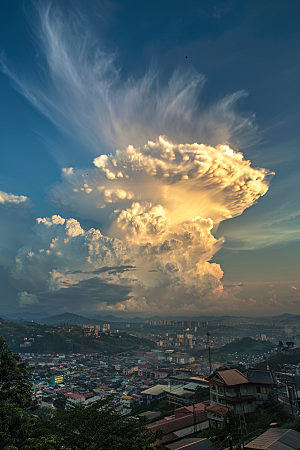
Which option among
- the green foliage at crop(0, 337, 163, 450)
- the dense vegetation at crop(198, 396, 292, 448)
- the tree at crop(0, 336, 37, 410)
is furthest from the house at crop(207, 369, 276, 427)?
the tree at crop(0, 336, 37, 410)

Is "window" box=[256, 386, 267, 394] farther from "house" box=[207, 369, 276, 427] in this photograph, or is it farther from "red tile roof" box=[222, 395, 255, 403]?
"red tile roof" box=[222, 395, 255, 403]

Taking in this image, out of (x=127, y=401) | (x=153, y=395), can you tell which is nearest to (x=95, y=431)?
(x=153, y=395)

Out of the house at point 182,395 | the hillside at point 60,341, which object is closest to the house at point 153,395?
the house at point 182,395

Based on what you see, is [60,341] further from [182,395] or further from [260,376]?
[260,376]

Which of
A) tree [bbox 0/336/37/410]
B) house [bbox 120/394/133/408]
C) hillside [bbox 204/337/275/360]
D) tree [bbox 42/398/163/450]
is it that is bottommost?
house [bbox 120/394/133/408]

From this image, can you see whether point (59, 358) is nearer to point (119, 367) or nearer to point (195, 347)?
point (119, 367)

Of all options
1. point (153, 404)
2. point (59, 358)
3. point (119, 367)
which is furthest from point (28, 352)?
point (153, 404)

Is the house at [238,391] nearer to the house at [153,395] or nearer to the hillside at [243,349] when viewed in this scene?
the house at [153,395]
